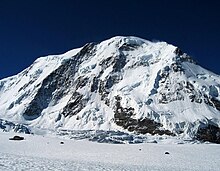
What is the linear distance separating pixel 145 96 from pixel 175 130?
32291 mm

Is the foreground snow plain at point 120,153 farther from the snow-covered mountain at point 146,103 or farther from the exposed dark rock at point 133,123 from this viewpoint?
the exposed dark rock at point 133,123

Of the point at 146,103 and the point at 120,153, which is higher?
the point at 146,103

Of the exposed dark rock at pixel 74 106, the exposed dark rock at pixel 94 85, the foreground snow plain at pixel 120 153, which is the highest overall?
the exposed dark rock at pixel 94 85

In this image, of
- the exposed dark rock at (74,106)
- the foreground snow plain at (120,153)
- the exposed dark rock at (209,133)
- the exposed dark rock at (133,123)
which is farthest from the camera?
the exposed dark rock at (74,106)

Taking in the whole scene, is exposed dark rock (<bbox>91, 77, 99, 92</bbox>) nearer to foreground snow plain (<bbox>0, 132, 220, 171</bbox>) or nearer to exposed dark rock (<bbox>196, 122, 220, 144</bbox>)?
exposed dark rock (<bbox>196, 122, 220, 144</bbox>)

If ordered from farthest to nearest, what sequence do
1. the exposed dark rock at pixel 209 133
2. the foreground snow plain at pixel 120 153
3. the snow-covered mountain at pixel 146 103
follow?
the snow-covered mountain at pixel 146 103
the exposed dark rock at pixel 209 133
the foreground snow plain at pixel 120 153

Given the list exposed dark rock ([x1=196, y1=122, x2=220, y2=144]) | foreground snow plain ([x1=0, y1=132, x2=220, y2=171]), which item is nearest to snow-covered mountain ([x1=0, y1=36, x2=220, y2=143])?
exposed dark rock ([x1=196, y1=122, x2=220, y2=144])

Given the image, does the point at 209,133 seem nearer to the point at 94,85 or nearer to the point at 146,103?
the point at 146,103

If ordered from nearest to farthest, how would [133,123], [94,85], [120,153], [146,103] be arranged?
[120,153]
[133,123]
[146,103]
[94,85]

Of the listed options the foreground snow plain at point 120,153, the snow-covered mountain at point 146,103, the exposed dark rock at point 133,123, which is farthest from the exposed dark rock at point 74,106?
the foreground snow plain at point 120,153

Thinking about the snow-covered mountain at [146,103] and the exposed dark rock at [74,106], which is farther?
the exposed dark rock at [74,106]

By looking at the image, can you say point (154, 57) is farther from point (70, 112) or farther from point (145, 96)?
point (70, 112)

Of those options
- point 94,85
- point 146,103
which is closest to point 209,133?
point 146,103

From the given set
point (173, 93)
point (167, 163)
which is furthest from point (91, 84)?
point (167, 163)
